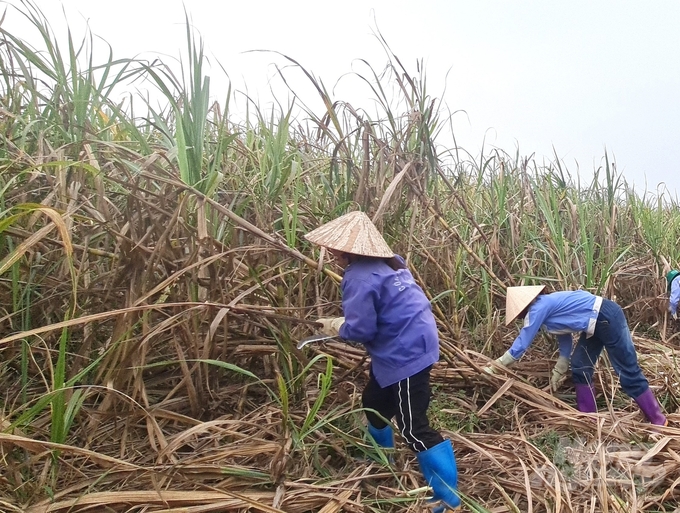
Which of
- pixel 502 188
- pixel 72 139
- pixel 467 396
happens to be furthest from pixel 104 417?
pixel 502 188

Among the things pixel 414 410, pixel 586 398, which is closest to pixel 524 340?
pixel 586 398

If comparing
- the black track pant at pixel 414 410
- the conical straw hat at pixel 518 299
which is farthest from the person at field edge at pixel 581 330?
the black track pant at pixel 414 410

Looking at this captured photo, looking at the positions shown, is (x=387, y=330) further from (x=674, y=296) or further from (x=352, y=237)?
(x=674, y=296)

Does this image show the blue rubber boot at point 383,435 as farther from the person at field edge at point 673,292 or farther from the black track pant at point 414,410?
the person at field edge at point 673,292

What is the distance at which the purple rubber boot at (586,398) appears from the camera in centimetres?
237

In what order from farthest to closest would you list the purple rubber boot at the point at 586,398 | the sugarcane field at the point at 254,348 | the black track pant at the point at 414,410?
1. the purple rubber boot at the point at 586,398
2. the black track pant at the point at 414,410
3. the sugarcane field at the point at 254,348

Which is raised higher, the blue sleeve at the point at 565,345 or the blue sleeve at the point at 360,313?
the blue sleeve at the point at 360,313

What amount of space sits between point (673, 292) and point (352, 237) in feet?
7.86

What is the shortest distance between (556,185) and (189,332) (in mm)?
3110

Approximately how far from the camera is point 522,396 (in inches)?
90.9

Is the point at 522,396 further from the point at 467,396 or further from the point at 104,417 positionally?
the point at 104,417

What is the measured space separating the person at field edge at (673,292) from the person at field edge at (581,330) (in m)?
0.90

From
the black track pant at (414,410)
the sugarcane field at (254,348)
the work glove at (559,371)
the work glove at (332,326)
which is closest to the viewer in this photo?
the sugarcane field at (254,348)

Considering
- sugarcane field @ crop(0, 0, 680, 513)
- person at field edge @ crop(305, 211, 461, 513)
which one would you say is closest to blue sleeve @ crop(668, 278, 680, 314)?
sugarcane field @ crop(0, 0, 680, 513)
